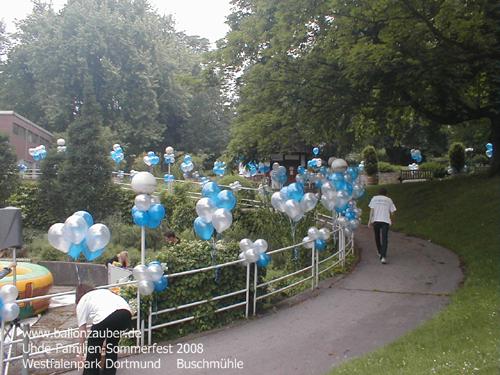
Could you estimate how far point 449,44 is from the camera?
10.9 meters

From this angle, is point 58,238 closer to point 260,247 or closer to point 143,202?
point 143,202

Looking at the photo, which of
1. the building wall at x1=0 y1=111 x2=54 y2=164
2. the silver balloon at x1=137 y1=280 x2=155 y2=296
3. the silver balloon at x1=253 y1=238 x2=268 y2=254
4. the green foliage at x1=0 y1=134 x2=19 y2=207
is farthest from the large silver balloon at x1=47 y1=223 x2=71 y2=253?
the building wall at x1=0 y1=111 x2=54 y2=164

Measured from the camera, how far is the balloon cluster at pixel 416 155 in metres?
38.4

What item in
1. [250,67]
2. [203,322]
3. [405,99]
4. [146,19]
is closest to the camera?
[203,322]

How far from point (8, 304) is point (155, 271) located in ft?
5.71

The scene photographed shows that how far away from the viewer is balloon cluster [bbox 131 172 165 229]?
6.63 meters

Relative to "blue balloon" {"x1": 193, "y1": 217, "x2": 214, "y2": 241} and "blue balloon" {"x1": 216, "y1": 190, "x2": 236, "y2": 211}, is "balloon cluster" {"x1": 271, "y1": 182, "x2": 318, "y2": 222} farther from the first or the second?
"blue balloon" {"x1": 193, "y1": 217, "x2": 214, "y2": 241}

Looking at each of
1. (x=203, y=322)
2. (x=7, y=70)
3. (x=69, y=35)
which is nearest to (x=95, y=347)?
(x=203, y=322)

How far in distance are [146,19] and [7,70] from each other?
13.3 metres

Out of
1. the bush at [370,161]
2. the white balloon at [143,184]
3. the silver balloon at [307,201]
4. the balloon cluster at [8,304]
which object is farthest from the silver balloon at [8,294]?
the bush at [370,161]

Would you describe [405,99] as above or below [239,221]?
above

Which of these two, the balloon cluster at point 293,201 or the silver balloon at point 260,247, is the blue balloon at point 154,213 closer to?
the silver balloon at point 260,247

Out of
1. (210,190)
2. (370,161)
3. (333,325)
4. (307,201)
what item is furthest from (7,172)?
(370,161)

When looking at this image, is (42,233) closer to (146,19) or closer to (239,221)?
(239,221)
